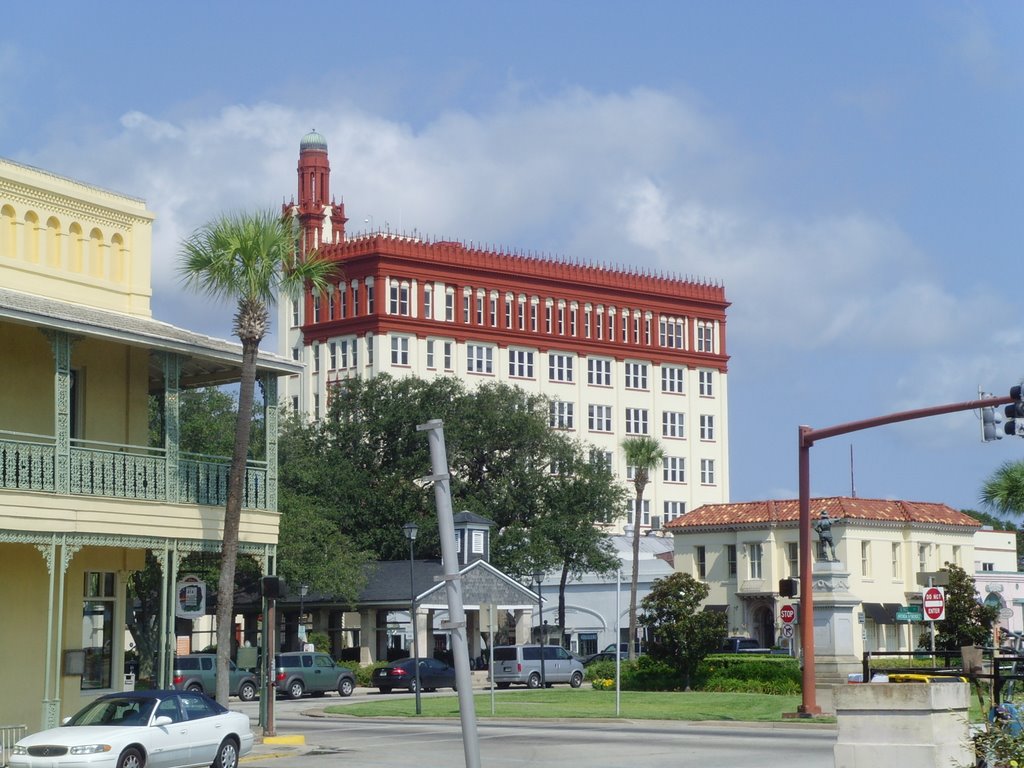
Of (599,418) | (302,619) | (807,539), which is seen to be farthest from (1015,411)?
(599,418)

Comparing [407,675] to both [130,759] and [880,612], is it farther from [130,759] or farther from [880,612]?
[130,759]

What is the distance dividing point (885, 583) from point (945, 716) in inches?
2552

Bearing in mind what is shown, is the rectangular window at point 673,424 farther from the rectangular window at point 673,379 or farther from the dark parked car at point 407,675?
the dark parked car at point 407,675

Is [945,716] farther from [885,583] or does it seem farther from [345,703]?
[885,583]

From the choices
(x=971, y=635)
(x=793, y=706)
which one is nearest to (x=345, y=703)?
(x=793, y=706)

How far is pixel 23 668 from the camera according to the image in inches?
1120

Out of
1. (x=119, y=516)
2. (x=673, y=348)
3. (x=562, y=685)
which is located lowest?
(x=562, y=685)

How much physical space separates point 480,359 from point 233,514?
250 feet

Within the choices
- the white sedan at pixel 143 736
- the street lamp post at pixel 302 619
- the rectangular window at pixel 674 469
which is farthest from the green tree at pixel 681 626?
the rectangular window at pixel 674 469

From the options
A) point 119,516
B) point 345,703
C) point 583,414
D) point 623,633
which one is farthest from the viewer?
point 583,414

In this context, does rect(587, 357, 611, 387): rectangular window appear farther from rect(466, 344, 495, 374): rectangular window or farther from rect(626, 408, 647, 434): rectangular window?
rect(466, 344, 495, 374): rectangular window

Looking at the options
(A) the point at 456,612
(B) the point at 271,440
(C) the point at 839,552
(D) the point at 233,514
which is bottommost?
(A) the point at 456,612

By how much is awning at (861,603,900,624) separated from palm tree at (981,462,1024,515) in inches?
894

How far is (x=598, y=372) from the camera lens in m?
113
